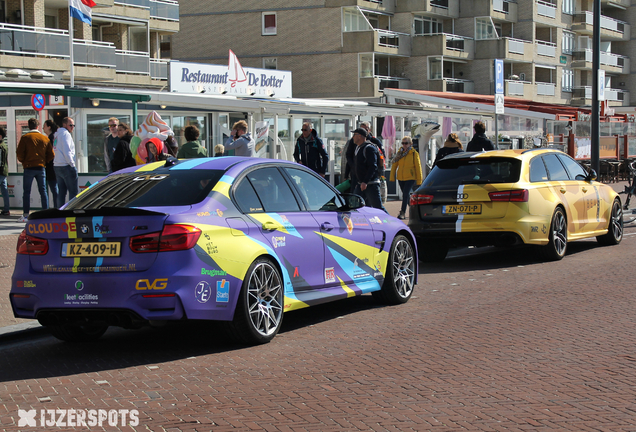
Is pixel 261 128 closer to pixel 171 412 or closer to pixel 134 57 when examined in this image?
pixel 171 412

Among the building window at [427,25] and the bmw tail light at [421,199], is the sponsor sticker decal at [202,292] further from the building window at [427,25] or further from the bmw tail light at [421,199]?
the building window at [427,25]

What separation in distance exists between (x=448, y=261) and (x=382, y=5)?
44454mm

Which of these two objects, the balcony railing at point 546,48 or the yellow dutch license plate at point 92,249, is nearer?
the yellow dutch license plate at point 92,249

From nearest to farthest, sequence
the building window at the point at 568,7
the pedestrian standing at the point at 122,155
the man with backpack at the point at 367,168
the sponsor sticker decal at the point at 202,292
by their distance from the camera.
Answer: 1. the sponsor sticker decal at the point at 202,292
2. the man with backpack at the point at 367,168
3. the pedestrian standing at the point at 122,155
4. the building window at the point at 568,7

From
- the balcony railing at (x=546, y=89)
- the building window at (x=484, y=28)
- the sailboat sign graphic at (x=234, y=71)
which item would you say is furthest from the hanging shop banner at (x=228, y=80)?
the balcony railing at (x=546, y=89)

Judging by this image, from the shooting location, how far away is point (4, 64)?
33812mm

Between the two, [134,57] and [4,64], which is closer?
[4,64]

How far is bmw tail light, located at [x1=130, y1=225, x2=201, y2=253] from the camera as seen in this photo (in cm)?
619

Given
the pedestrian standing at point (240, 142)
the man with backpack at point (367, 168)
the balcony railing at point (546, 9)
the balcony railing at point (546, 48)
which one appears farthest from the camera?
the balcony railing at point (546, 48)

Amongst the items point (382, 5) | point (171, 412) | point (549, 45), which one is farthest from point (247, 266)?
point (549, 45)

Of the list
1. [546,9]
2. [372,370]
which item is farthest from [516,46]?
[372,370]

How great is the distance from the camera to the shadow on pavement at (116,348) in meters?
6.27

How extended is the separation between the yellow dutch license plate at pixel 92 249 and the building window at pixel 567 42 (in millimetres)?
66613

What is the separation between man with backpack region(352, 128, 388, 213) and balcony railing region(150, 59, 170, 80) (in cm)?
3100
